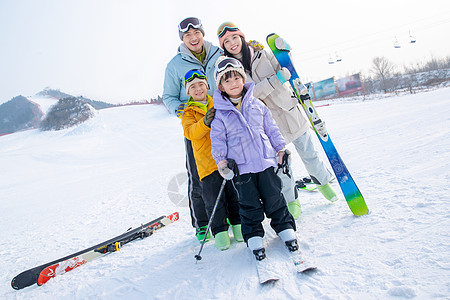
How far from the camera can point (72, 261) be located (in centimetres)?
260

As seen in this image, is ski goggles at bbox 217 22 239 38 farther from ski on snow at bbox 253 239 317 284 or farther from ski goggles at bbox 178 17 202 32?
ski on snow at bbox 253 239 317 284

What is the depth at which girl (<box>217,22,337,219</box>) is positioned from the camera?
2.58m

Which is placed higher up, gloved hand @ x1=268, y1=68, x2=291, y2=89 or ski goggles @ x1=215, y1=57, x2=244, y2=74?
ski goggles @ x1=215, y1=57, x2=244, y2=74

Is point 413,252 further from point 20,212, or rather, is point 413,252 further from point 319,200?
point 20,212

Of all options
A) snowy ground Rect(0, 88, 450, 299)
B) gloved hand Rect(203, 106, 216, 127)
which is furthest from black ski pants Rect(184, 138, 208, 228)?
gloved hand Rect(203, 106, 216, 127)

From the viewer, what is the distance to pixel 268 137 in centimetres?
226

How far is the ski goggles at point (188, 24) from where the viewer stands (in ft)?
8.85

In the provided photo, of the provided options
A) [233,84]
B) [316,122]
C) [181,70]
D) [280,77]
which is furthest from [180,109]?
[316,122]

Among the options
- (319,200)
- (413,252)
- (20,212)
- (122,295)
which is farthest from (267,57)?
(20,212)

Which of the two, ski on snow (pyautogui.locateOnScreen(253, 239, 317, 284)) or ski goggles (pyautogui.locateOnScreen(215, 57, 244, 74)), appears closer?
ski on snow (pyautogui.locateOnScreen(253, 239, 317, 284))

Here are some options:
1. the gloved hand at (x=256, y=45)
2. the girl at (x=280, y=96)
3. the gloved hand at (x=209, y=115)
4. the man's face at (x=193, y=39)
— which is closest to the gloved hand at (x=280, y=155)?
the girl at (x=280, y=96)

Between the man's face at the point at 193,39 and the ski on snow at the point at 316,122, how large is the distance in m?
0.76

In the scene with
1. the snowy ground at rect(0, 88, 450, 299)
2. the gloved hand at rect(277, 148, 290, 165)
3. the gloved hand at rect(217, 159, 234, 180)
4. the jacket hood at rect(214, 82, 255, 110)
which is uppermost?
the jacket hood at rect(214, 82, 255, 110)

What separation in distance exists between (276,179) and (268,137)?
0.38 metres
